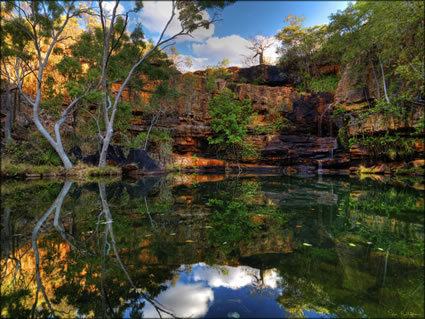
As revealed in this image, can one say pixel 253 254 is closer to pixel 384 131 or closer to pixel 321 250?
pixel 321 250

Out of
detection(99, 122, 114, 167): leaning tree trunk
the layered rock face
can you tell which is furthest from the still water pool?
the layered rock face

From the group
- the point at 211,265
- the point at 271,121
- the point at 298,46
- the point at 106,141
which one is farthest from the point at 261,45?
the point at 211,265

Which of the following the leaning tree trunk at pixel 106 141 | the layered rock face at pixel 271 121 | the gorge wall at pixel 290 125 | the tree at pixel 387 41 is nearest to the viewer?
the tree at pixel 387 41

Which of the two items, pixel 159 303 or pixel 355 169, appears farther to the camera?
pixel 355 169

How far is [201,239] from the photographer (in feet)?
7.95

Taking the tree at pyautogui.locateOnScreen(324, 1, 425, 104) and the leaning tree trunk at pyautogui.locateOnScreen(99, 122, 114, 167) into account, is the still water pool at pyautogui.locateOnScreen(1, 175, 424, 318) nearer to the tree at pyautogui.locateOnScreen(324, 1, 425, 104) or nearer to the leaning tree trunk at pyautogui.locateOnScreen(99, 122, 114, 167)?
the leaning tree trunk at pyautogui.locateOnScreen(99, 122, 114, 167)

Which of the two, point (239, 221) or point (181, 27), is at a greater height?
point (181, 27)

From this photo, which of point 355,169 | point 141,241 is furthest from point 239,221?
point 355,169

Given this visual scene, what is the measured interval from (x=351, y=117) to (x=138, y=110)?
1614 cm

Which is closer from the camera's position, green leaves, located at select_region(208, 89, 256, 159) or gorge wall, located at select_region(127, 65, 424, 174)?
gorge wall, located at select_region(127, 65, 424, 174)

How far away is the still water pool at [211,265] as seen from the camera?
4.38ft

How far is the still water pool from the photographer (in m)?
1.33

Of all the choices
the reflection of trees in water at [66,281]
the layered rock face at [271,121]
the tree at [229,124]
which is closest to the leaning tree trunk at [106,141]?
the layered rock face at [271,121]

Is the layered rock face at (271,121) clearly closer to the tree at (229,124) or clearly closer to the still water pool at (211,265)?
the tree at (229,124)
